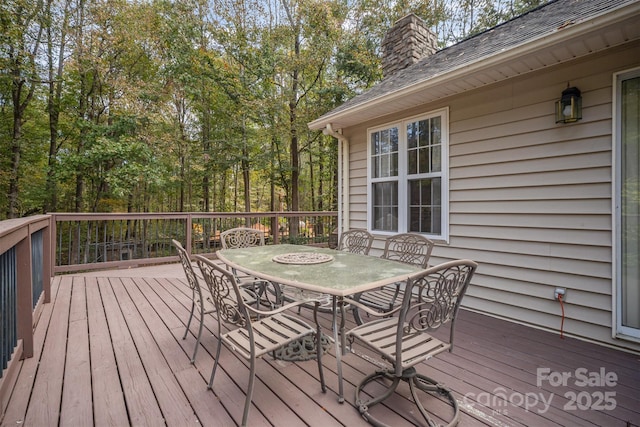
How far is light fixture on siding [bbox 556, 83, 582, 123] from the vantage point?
2596mm

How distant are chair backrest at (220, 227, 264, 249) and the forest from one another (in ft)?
19.6

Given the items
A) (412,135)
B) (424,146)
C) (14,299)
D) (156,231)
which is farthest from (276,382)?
(156,231)

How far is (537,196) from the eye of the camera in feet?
9.59

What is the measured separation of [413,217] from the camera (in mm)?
4094

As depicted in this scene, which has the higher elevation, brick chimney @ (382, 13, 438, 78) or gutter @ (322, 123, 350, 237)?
brick chimney @ (382, 13, 438, 78)

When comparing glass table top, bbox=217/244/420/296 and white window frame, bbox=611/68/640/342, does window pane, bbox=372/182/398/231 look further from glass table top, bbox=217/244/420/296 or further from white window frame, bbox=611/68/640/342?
white window frame, bbox=611/68/640/342

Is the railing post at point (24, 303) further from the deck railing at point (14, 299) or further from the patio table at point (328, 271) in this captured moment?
the patio table at point (328, 271)

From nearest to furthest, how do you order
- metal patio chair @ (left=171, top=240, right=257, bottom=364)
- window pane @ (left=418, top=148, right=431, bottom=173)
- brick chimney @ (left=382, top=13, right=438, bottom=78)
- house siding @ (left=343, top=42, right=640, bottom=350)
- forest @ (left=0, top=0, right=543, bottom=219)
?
metal patio chair @ (left=171, top=240, right=257, bottom=364), house siding @ (left=343, top=42, right=640, bottom=350), window pane @ (left=418, top=148, right=431, bottom=173), brick chimney @ (left=382, top=13, right=438, bottom=78), forest @ (left=0, top=0, right=543, bottom=219)

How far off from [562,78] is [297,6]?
9.54 meters

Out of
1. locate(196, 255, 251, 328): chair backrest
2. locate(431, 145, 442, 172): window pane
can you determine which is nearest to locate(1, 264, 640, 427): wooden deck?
locate(196, 255, 251, 328): chair backrest

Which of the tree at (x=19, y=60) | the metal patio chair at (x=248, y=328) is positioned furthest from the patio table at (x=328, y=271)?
the tree at (x=19, y=60)

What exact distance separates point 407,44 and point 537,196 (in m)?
4.08

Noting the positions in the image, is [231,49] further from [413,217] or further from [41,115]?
[413,217]

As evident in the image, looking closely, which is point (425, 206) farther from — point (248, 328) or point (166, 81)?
point (166, 81)
